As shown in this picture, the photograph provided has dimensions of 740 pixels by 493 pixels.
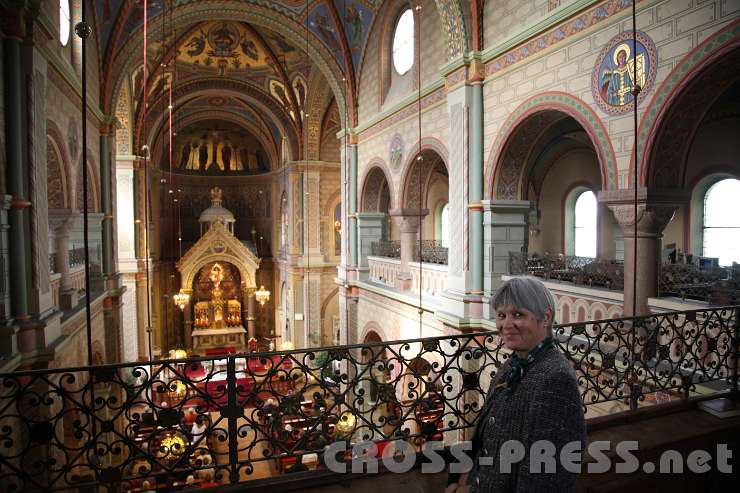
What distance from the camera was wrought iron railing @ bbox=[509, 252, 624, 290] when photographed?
256 inches

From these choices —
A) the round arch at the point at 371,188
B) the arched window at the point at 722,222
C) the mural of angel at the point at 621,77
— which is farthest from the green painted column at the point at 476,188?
the arched window at the point at 722,222

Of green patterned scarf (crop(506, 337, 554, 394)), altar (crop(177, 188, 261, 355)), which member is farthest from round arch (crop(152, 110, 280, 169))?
green patterned scarf (crop(506, 337, 554, 394))

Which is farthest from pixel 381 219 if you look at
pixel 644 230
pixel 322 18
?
pixel 644 230

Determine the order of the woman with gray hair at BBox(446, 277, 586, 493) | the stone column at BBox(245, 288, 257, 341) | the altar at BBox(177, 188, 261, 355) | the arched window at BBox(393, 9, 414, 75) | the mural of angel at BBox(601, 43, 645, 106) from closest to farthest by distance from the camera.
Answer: the woman with gray hair at BBox(446, 277, 586, 493) < the mural of angel at BBox(601, 43, 645, 106) < the arched window at BBox(393, 9, 414, 75) < the altar at BBox(177, 188, 261, 355) < the stone column at BBox(245, 288, 257, 341)

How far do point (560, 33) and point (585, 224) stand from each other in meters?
8.77

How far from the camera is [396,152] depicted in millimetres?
11883

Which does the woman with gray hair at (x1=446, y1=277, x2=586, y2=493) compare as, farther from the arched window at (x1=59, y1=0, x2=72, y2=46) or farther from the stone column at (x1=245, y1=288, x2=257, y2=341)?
the stone column at (x1=245, y1=288, x2=257, y2=341)

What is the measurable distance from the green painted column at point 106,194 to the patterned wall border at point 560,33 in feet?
29.5

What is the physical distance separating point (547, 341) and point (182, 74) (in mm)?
19242

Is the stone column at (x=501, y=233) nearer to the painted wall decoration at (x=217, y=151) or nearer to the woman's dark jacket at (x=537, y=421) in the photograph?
the woman's dark jacket at (x=537, y=421)

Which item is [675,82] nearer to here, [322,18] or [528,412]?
[528,412]

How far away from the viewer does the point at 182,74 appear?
1844cm

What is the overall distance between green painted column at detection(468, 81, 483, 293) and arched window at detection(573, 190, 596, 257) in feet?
22.9

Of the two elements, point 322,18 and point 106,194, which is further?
point 322,18
